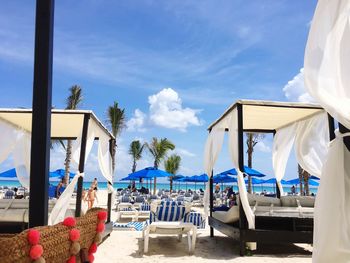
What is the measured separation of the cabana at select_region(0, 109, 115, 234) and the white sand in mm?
935

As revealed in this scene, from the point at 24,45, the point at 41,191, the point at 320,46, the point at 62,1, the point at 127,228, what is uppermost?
the point at 62,1

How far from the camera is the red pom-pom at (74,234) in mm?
2119

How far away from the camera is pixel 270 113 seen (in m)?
7.87

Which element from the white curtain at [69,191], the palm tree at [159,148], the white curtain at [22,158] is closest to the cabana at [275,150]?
the white curtain at [69,191]

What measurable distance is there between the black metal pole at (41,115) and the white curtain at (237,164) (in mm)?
4430

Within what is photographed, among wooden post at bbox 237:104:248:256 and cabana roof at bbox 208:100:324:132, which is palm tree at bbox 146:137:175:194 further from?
wooden post at bbox 237:104:248:256

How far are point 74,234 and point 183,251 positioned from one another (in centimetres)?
518

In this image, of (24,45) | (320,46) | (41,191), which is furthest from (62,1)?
(320,46)

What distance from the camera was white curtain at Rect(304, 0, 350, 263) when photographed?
2451 millimetres

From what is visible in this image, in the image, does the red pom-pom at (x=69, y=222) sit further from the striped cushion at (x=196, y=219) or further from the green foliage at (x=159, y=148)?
the green foliage at (x=159, y=148)

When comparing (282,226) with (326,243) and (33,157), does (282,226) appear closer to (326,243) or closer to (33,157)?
(326,243)

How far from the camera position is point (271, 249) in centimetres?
750

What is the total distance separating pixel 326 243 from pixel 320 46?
Answer: 4.42ft

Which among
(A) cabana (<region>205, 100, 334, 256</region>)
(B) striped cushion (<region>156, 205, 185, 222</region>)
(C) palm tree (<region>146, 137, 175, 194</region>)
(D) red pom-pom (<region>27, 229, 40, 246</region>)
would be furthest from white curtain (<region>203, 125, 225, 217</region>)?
(C) palm tree (<region>146, 137, 175, 194</region>)
